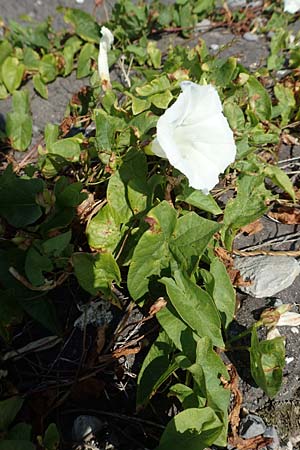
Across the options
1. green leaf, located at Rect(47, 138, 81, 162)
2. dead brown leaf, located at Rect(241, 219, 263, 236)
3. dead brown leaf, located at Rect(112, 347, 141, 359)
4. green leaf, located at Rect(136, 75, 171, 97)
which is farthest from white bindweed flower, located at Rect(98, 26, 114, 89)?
dead brown leaf, located at Rect(112, 347, 141, 359)

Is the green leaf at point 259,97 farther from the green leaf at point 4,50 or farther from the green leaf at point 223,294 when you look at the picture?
the green leaf at point 4,50

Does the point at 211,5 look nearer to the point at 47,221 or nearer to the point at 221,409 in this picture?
the point at 47,221

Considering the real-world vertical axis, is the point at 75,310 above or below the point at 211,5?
below

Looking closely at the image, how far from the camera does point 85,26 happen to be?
2.67 m

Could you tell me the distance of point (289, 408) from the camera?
152 cm

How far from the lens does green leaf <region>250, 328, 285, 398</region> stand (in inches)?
55.0

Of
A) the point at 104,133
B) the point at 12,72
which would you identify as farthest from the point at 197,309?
the point at 12,72

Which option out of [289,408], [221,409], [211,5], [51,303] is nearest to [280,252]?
[289,408]

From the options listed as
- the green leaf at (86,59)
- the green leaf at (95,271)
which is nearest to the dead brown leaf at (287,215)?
the green leaf at (95,271)

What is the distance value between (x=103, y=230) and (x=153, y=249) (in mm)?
168

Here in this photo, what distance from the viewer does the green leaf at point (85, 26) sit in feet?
8.70

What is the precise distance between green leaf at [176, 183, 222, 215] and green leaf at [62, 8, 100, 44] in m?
1.31

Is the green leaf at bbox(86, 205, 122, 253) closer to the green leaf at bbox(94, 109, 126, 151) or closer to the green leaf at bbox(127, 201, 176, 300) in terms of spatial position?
the green leaf at bbox(127, 201, 176, 300)

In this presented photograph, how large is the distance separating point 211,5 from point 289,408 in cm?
220
